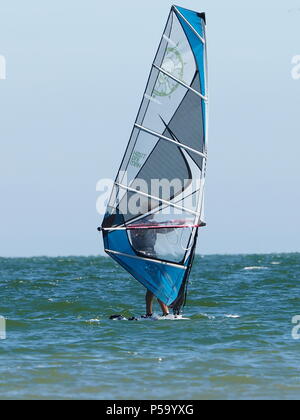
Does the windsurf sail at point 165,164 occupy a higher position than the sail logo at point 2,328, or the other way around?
the windsurf sail at point 165,164

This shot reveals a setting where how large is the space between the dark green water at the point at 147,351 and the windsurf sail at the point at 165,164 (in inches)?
73.6

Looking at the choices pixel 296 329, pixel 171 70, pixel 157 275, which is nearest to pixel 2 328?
pixel 157 275

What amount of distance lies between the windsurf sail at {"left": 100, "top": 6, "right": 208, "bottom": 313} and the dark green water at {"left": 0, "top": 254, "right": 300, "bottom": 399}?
1.87m

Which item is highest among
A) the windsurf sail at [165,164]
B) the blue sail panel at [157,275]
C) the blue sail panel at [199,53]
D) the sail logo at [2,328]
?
the blue sail panel at [199,53]

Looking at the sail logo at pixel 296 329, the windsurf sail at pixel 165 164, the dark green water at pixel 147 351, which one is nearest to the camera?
the dark green water at pixel 147 351

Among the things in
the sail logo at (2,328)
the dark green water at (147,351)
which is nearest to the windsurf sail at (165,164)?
the dark green water at (147,351)

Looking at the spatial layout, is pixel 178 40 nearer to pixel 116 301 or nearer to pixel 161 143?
pixel 161 143

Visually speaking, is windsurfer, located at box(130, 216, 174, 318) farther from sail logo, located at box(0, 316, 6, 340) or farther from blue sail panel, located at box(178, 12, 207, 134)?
sail logo, located at box(0, 316, 6, 340)

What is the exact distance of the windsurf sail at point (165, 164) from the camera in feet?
67.1

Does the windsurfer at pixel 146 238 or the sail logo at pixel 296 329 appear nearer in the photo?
the sail logo at pixel 296 329

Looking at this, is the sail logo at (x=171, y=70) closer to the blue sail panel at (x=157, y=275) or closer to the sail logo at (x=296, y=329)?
the blue sail panel at (x=157, y=275)

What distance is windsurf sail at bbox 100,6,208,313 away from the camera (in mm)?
20453
